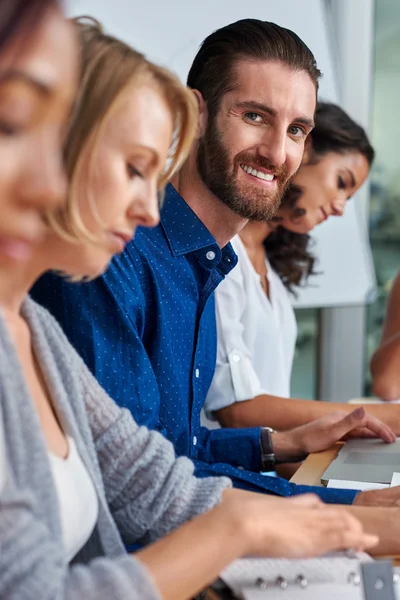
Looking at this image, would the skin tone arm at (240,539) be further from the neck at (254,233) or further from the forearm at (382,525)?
the neck at (254,233)

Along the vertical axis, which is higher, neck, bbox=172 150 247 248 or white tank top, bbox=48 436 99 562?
neck, bbox=172 150 247 248

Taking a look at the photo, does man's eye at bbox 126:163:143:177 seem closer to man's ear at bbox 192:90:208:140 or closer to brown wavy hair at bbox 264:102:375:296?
man's ear at bbox 192:90:208:140

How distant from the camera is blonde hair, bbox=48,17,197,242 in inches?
26.2

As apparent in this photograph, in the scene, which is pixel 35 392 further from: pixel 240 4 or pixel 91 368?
pixel 240 4

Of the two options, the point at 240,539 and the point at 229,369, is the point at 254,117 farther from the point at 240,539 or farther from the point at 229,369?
the point at 240,539

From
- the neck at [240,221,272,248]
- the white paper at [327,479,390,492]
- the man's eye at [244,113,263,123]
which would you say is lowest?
the white paper at [327,479,390,492]

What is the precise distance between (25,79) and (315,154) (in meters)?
1.67

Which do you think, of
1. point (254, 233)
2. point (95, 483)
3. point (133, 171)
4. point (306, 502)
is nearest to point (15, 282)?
point (133, 171)

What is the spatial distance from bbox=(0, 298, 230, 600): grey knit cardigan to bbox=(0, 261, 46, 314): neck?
4cm

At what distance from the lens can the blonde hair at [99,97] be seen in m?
0.67

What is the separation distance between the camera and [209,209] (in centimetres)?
139

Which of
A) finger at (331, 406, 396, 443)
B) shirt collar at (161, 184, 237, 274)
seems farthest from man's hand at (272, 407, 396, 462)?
shirt collar at (161, 184, 237, 274)

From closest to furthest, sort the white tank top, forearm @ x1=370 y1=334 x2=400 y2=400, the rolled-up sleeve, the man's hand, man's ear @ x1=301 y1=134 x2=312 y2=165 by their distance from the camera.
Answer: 1. the white tank top
2. the man's hand
3. the rolled-up sleeve
4. forearm @ x1=370 y1=334 x2=400 y2=400
5. man's ear @ x1=301 y1=134 x2=312 y2=165

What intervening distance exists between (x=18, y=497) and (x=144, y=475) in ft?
0.91
